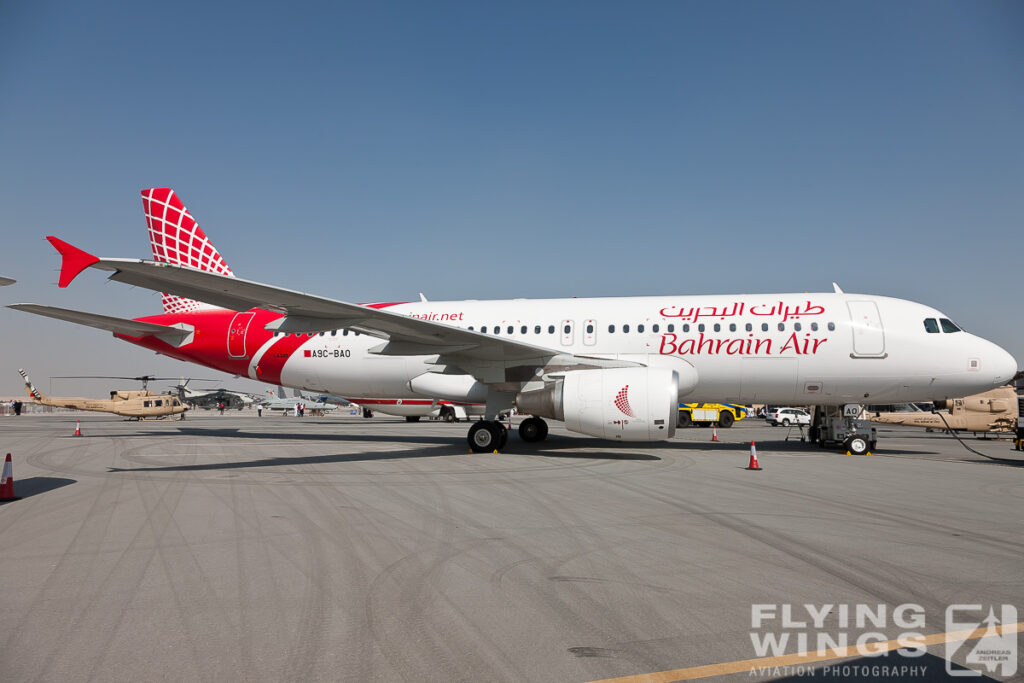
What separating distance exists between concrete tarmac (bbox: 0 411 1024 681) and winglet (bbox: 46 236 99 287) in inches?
128

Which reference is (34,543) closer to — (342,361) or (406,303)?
(342,361)

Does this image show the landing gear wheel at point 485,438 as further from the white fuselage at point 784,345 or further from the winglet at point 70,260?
the winglet at point 70,260

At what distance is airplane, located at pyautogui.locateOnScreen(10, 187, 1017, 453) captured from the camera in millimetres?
13086

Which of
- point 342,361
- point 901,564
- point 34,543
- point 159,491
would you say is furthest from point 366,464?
point 901,564

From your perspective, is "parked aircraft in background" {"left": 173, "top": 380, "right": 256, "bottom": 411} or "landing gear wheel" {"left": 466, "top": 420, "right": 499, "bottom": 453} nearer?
"landing gear wheel" {"left": 466, "top": 420, "right": 499, "bottom": 453}

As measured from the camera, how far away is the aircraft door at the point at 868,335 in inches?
583

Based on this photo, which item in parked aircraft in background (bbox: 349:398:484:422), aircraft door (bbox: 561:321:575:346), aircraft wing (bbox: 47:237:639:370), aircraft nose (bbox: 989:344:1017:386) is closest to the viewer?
aircraft wing (bbox: 47:237:639:370)

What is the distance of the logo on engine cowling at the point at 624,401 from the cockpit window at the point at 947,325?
27.1 ft

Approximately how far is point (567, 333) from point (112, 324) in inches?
508

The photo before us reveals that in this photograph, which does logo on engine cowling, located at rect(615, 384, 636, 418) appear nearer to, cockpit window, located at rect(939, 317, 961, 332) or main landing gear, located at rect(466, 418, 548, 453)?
main landing gear, located at rect(466, 418, 548, 453)

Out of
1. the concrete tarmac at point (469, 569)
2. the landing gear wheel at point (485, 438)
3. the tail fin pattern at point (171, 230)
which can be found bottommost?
the concrete tarmac at point (469, 569)

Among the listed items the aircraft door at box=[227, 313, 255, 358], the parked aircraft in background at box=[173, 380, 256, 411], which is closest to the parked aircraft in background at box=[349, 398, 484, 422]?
the aircraft door at box=[227, 313, 255, 358]

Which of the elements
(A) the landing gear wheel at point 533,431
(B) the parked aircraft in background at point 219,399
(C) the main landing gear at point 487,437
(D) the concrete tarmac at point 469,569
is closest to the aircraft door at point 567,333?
(A) the landing gear wheel at point 533,431

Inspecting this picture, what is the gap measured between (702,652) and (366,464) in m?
10.4
